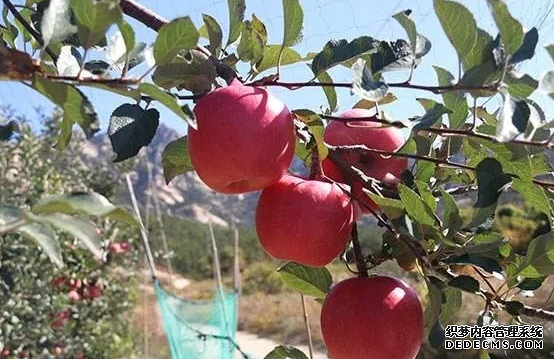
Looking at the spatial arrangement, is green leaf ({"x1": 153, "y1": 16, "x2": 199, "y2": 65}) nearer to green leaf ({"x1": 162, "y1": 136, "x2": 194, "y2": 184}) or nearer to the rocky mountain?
green leaf ({"x1": 162, "y1": 136, "x2": 194, "y2": 184})

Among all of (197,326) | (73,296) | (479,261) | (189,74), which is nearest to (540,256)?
(479,261)

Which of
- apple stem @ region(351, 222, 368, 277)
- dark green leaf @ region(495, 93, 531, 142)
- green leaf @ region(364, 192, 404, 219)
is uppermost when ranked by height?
dark green leaf @ region(495, 93, 531, 142)

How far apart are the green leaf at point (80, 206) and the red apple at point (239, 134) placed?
151 mm


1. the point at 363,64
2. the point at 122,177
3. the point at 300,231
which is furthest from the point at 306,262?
the point at 122,177

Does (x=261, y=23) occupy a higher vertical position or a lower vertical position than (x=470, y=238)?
higher

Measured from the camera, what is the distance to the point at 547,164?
495 mm

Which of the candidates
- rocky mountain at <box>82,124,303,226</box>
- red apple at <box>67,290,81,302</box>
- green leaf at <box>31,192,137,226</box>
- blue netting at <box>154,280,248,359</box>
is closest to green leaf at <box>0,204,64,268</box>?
green leaf at <box>31,192,137,226</box>

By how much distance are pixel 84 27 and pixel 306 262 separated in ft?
0.78

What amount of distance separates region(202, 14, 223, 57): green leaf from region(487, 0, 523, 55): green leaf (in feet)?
0.60

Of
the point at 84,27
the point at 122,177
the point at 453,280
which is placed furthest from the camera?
the point at 122,177

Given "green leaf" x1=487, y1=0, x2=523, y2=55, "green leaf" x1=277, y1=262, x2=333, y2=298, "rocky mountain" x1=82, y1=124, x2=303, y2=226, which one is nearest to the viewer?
"green leaf" x1=487, y1=0, x2=523, y2=55

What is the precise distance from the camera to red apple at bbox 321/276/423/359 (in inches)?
19.0

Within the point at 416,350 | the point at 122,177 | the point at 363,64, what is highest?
the point at 363,64

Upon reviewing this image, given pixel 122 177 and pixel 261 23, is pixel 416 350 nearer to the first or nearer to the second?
pixel 261 23
